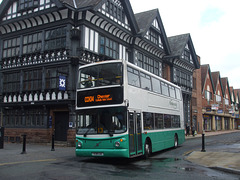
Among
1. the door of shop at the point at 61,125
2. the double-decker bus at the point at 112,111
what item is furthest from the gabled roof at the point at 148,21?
the double-decker bus at the point at 112,111

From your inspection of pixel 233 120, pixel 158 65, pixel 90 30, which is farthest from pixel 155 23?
pixel 233 120

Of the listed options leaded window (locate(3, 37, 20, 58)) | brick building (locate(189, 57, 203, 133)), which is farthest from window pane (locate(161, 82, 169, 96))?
brick building (locate(189, 57, 203, 133))

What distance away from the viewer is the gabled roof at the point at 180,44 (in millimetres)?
31666

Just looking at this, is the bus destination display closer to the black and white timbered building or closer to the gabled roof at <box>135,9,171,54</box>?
the black and white timbered building

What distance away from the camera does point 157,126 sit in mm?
13719

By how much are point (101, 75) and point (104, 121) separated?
1896 millimetres

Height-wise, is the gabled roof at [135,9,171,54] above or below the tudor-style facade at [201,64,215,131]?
above

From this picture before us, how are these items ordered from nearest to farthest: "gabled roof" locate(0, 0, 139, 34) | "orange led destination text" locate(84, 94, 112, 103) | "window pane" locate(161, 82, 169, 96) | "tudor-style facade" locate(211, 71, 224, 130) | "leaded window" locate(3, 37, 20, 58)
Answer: "orange led destination text" locate(84, 94, 112, 103)
"window pane" locate(161, 82, 169, 96)
"gabled roof" locate(0, 0, 139, 34)
"leaded window" locate(3, 37, 20, 58)
"tudor-style facade" locate(211, 71, 224, 130)

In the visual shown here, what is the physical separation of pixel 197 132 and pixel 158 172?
31118 millimetres

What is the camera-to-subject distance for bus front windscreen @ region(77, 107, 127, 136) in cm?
1038

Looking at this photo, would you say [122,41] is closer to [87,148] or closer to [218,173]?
[87,148]

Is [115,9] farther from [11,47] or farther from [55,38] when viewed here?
[11,47]

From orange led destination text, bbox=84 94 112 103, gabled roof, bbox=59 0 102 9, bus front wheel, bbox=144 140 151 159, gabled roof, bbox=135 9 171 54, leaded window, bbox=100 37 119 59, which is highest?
gabled roof, bbox=135 9 171 54

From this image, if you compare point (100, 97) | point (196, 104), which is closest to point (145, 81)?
point (100, 97)
